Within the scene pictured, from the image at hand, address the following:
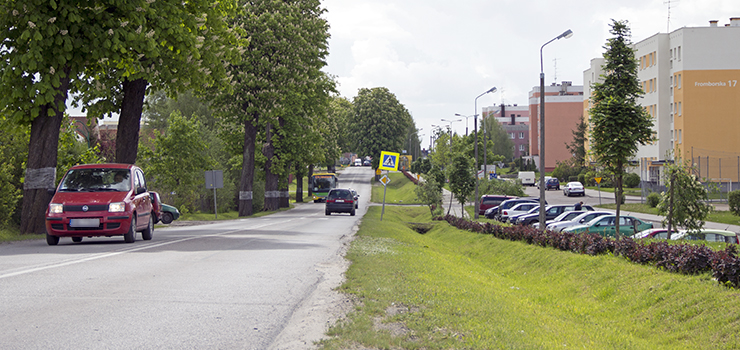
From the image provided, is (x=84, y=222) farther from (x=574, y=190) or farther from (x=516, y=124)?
(x=516, y=124)

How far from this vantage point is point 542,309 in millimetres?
10469

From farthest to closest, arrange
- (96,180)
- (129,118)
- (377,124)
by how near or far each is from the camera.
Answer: (377,124), (129,118), (96,180)

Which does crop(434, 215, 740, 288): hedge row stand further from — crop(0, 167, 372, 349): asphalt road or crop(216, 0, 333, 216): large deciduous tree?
crop(216, 0, 333, 216): large deciduous tree

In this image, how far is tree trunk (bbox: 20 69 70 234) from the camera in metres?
16.9

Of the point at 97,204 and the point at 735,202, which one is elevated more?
the point at 97,204

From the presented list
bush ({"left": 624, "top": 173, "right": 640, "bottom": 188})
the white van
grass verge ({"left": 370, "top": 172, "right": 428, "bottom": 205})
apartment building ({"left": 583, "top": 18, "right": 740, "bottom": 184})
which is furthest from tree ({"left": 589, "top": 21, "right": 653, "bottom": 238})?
the white van

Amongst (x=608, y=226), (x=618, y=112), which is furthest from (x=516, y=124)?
(x=618, y=112)

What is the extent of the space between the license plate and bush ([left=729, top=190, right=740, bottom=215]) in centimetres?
3957

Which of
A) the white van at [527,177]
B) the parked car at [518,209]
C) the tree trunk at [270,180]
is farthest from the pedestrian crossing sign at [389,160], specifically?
the white van at [527,177]

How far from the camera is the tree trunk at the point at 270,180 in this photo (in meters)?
43.8

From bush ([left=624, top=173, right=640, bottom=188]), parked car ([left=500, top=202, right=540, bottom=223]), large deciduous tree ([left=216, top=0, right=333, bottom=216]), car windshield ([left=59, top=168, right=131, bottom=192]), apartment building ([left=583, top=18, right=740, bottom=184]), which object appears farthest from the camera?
bush ([left=624, top=173, right=640, bottom=188])

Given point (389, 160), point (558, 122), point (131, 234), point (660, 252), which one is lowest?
point (660, 252)

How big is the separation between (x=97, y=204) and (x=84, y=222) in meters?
0.48

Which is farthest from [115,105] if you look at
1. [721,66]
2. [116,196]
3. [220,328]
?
[721,66]
